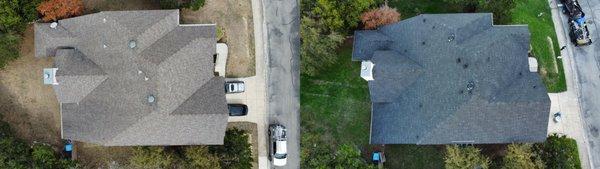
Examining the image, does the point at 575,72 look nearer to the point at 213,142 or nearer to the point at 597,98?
the point at 597,98

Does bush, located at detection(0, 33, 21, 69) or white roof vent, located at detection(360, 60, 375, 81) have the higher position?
bush, located at detection(0, 33, 21, 69)

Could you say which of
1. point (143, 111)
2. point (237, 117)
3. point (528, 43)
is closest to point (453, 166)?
point (528, 43)

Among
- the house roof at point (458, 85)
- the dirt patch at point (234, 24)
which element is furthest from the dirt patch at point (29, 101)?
the house roof at point (458, 85)

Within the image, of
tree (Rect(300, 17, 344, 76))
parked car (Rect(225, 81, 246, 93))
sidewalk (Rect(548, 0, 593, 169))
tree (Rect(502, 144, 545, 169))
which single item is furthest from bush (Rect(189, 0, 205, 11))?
sidewalk (Rect(548, 0, 593, 169))

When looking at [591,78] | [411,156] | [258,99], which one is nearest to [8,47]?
[258,99]

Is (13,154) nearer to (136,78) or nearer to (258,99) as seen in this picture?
(136,78)

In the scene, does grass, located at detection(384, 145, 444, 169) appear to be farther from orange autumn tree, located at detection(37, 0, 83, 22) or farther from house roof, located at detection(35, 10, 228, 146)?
orange autumn tree, located at detection(37, 0, 83, 22)
